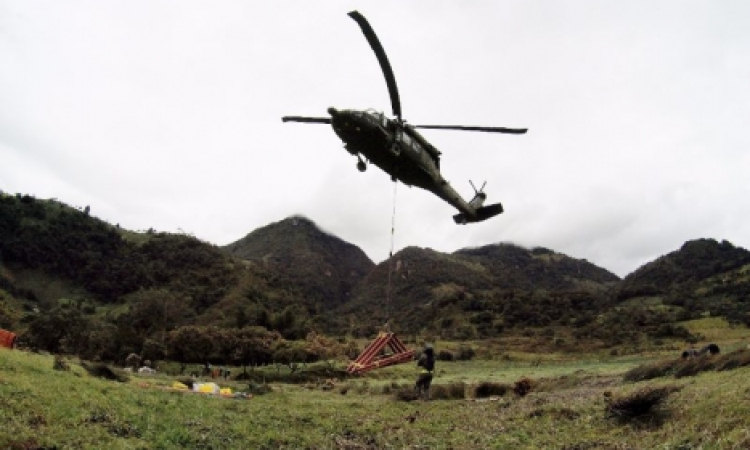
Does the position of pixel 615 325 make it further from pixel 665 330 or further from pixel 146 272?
pixel 146 272

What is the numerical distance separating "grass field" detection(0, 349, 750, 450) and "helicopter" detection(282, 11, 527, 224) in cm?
838

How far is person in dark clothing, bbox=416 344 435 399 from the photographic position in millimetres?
22109

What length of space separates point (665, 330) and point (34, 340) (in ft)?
236

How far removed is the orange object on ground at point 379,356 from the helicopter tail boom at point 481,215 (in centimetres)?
708

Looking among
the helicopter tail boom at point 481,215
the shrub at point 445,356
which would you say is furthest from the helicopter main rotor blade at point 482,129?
the shrub at point 445,356

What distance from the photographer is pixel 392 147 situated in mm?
17516

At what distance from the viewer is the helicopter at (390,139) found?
1652 cm

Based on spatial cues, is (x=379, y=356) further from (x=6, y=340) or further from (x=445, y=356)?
(x=445, y=356)

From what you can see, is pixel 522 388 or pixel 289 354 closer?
pixel 522 388

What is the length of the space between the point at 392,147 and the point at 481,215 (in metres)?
7.62

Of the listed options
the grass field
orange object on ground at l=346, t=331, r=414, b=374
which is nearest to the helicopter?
orange object on ground at l=346, t=331, r=414, b=374

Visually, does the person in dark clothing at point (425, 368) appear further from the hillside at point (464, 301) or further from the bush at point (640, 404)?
the hillside at point (464, 301)

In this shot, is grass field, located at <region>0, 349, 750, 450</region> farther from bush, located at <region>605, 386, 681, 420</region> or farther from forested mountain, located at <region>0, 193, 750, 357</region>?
forested mountain, located at <region>0, 193, 750, 357</region>

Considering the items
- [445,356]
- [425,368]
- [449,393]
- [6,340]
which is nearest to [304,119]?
[425,368]
